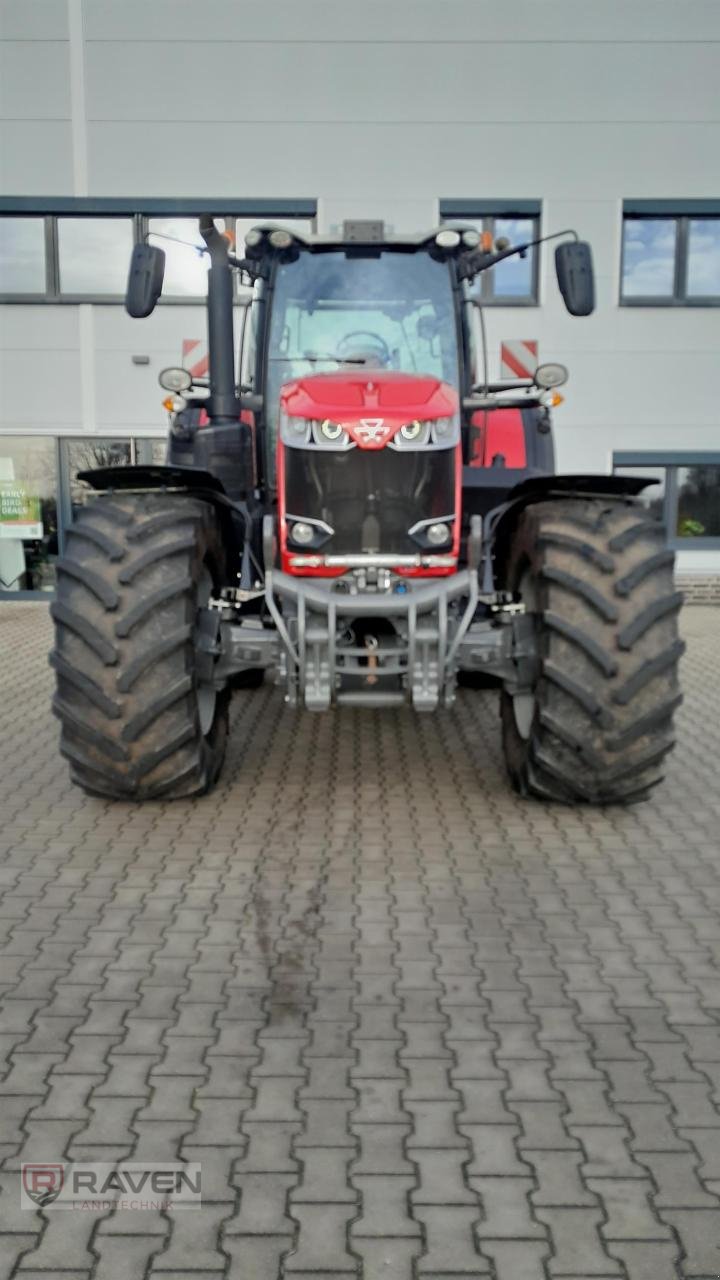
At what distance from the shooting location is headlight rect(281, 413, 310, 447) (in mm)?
4891

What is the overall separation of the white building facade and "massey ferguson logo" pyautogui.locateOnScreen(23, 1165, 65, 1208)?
36.5ft

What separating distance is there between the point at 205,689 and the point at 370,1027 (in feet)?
7.49

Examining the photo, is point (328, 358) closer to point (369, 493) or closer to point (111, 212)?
point (369, 493)

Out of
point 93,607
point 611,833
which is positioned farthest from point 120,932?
point 611,833

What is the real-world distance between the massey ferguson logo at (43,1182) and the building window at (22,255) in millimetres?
12735

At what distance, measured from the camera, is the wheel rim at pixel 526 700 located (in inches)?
201

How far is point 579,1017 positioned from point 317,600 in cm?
212

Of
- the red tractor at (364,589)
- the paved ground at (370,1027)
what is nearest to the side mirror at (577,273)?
the red tractor at (364,589)

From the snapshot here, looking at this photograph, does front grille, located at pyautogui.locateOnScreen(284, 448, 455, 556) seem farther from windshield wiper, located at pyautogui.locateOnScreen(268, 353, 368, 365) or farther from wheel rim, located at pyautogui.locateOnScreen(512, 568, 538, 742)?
windshield wiper, located at pyautogui.locateOnScreen(268, 353, 368, 365)

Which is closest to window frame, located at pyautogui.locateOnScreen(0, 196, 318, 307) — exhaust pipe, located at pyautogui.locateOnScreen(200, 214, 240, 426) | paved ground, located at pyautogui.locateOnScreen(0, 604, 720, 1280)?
exhaust pipe, located at pyautogui.locateOnScreen(200, 214, 240, 426)

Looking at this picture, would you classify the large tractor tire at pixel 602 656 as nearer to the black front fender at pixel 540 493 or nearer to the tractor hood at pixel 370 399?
the black front fender at pixel 540 493

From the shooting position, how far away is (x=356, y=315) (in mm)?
5594

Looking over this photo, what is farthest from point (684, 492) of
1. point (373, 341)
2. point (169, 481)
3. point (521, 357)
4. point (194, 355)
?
point (169, 481)

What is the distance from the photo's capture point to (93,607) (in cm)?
471
